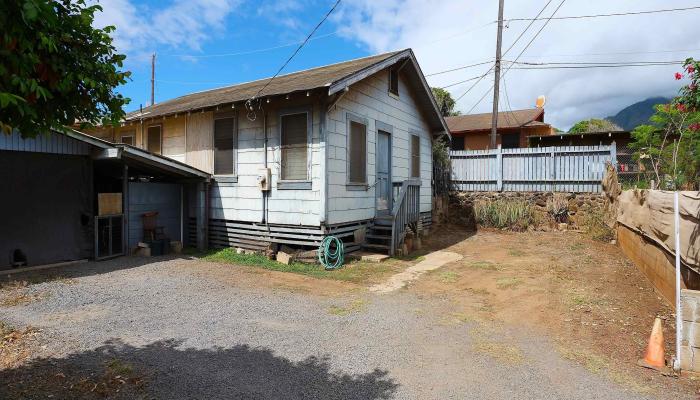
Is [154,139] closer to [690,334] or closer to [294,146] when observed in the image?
[294,146]

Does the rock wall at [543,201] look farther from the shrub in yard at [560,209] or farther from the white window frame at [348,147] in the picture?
the white window frame at [348,147]

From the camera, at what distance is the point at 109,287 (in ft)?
23.2

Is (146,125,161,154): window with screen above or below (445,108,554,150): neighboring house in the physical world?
below

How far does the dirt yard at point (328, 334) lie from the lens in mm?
3689

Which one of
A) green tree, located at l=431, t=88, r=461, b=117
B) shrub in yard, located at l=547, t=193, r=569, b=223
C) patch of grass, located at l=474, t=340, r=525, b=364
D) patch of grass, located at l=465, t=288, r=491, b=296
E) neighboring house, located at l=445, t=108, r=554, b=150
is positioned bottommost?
patch of grass, located at l=474, t=340, r=525, b=364

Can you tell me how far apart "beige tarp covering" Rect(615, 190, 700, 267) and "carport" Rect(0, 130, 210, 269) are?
925cm

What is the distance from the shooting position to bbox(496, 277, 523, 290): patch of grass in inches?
290

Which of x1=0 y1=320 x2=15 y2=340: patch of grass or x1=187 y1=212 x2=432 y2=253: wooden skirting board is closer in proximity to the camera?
x1=0 y1=320 x2=15 y2=340: patch of grass

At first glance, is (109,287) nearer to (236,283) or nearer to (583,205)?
(236,283)

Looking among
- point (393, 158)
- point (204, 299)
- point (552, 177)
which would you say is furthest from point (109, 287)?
point (552, 177)

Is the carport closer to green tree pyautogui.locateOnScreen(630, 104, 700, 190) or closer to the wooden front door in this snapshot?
the wooden front door

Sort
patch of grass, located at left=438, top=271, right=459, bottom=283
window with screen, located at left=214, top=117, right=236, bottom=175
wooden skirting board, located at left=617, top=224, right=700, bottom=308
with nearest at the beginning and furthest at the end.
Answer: wooden skirting board, located at left=617, top=224, right=700, bottom=308
patch of grass, located at left=438, top=271, right=459, bottom=283
window with screen, located at left=214, top=117, right=236, bottom=175

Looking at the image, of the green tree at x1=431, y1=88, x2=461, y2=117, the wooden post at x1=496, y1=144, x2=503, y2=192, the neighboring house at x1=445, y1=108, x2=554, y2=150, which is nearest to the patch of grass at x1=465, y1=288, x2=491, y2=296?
the wooden post at x1=496, y1=144, x2=503, y2=192

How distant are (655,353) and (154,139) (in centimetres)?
1338
